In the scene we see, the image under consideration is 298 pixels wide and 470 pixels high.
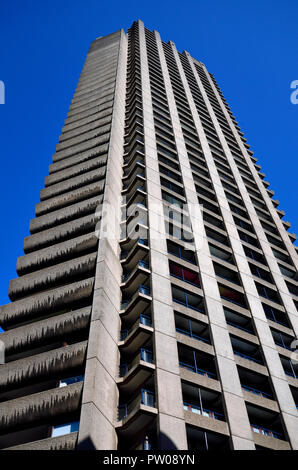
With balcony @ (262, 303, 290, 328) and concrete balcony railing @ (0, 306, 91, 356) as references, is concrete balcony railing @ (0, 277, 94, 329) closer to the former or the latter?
concrete balcony railing @ (0, 306, 91, 356)

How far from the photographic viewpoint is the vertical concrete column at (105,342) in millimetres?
17188

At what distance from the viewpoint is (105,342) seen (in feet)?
68.4

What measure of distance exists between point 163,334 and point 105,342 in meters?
3.05

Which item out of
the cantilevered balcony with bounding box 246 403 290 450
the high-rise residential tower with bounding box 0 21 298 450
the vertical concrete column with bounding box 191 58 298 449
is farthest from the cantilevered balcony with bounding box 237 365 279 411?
the vertical concrete column with bounding box 191 58 298 449

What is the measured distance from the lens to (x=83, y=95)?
2099 inches

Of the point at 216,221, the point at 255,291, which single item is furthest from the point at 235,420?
the point at 216,221

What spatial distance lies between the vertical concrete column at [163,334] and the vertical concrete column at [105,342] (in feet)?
7.82

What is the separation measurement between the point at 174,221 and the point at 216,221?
6461 millimetres

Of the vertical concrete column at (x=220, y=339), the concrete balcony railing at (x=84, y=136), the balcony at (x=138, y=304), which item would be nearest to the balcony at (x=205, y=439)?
the vertical concrete column at (x=220, y=339)

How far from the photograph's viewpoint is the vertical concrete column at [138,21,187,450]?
17.3m

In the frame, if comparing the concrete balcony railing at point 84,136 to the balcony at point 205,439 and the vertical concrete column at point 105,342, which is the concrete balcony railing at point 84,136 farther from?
the balcony at point 205,439

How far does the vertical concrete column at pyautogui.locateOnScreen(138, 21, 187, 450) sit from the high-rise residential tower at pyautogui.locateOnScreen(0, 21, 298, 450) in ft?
0.25

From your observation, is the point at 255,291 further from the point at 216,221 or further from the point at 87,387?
the point at 87,387

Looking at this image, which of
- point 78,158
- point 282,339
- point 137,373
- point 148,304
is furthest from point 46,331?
point 78,158
